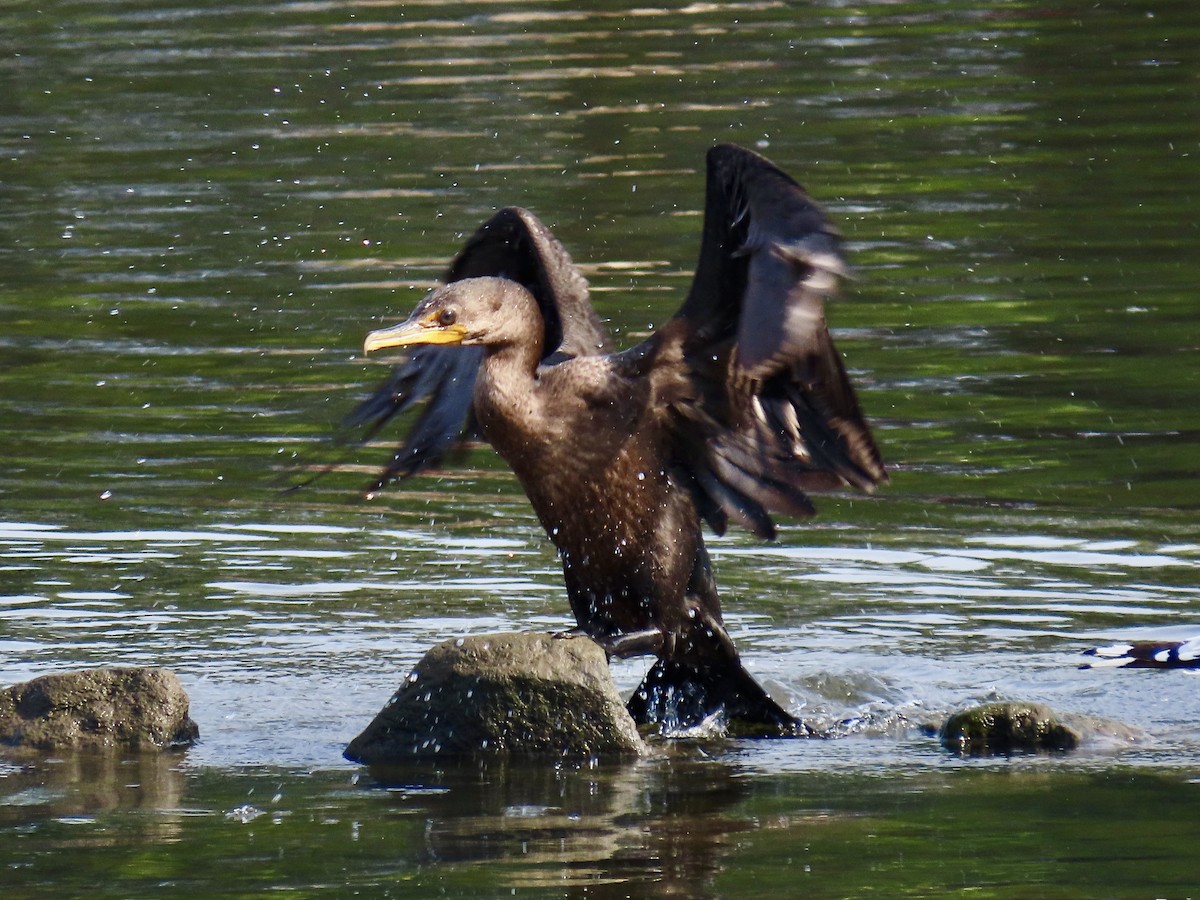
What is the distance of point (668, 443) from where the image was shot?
6.47 m

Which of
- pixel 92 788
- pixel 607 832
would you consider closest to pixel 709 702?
pixel 607 832

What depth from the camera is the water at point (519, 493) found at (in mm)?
5188

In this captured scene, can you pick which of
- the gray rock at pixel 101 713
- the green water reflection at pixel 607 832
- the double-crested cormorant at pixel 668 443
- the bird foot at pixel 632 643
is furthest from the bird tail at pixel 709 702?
the gray rock at pixel 101 713

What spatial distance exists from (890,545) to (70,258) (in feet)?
21.6

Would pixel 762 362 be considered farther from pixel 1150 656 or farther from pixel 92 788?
pixel 92 788

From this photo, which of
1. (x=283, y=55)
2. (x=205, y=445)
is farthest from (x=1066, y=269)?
(x=283, y=55)

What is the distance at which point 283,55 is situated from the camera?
19.7m

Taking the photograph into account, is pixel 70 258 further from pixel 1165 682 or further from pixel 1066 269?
pixel 1165 682

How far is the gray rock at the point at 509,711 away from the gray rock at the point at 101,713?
17.8 inches

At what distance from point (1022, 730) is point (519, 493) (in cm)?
326

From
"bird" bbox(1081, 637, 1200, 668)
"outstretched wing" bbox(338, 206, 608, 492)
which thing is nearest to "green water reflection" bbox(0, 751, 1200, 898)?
"bird" bbox(1081, 637, 1200, 668)

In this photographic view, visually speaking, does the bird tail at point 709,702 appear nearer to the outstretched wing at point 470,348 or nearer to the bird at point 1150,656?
the bird at point 1150,656

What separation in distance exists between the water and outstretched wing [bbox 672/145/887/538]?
0.52 meters

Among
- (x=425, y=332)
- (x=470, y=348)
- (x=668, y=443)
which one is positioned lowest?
(x=668, y=443)
